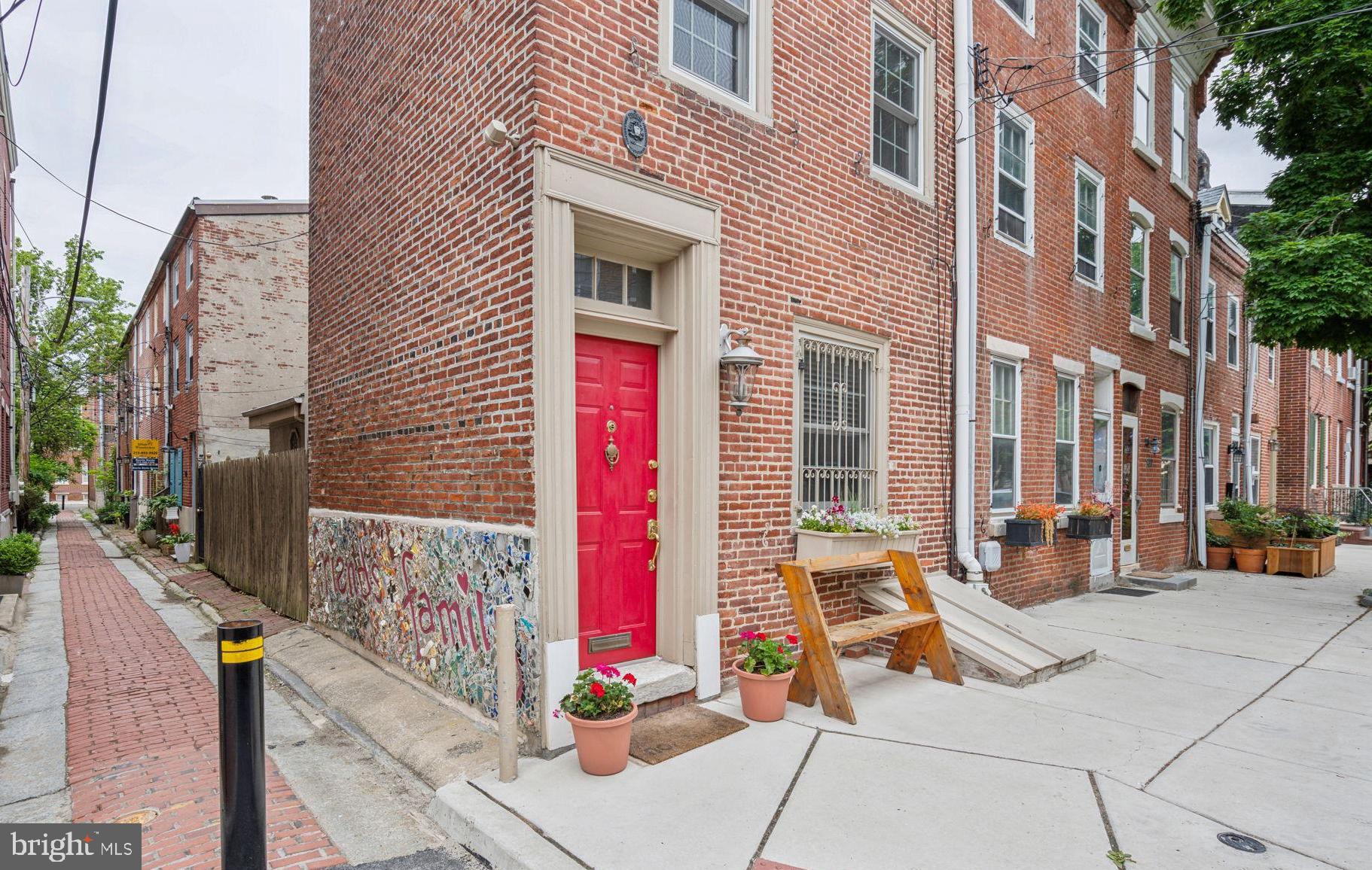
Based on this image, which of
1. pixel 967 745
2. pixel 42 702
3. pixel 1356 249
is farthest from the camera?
pixel 1356 249

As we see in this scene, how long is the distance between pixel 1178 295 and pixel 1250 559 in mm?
4985

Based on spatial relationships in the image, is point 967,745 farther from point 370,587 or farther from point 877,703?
point 370,587

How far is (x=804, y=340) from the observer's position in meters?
5.98

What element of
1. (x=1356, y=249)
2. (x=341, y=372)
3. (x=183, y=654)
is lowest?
(x=183, y=654)

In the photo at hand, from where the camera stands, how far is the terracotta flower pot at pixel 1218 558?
44.1 ft

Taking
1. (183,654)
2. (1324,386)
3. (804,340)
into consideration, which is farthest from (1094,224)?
(1324,386)

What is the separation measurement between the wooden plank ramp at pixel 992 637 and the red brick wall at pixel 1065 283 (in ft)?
5.10

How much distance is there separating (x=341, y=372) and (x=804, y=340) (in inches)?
177

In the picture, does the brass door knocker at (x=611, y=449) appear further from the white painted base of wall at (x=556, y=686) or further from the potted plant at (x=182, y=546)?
the potted plant at (x=182, y=546)

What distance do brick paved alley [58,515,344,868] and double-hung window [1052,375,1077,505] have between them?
9158 millimetres

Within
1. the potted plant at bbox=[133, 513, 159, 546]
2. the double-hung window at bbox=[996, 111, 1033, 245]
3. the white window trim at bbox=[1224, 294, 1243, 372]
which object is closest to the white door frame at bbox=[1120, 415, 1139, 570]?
the double-hung window at bbox=[996, 111, 1033, 245]

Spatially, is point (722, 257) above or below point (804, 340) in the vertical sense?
above

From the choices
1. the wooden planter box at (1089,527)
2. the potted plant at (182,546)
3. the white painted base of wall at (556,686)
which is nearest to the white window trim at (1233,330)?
the wooden planter box at (1089,527)

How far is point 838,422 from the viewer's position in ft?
20.8
